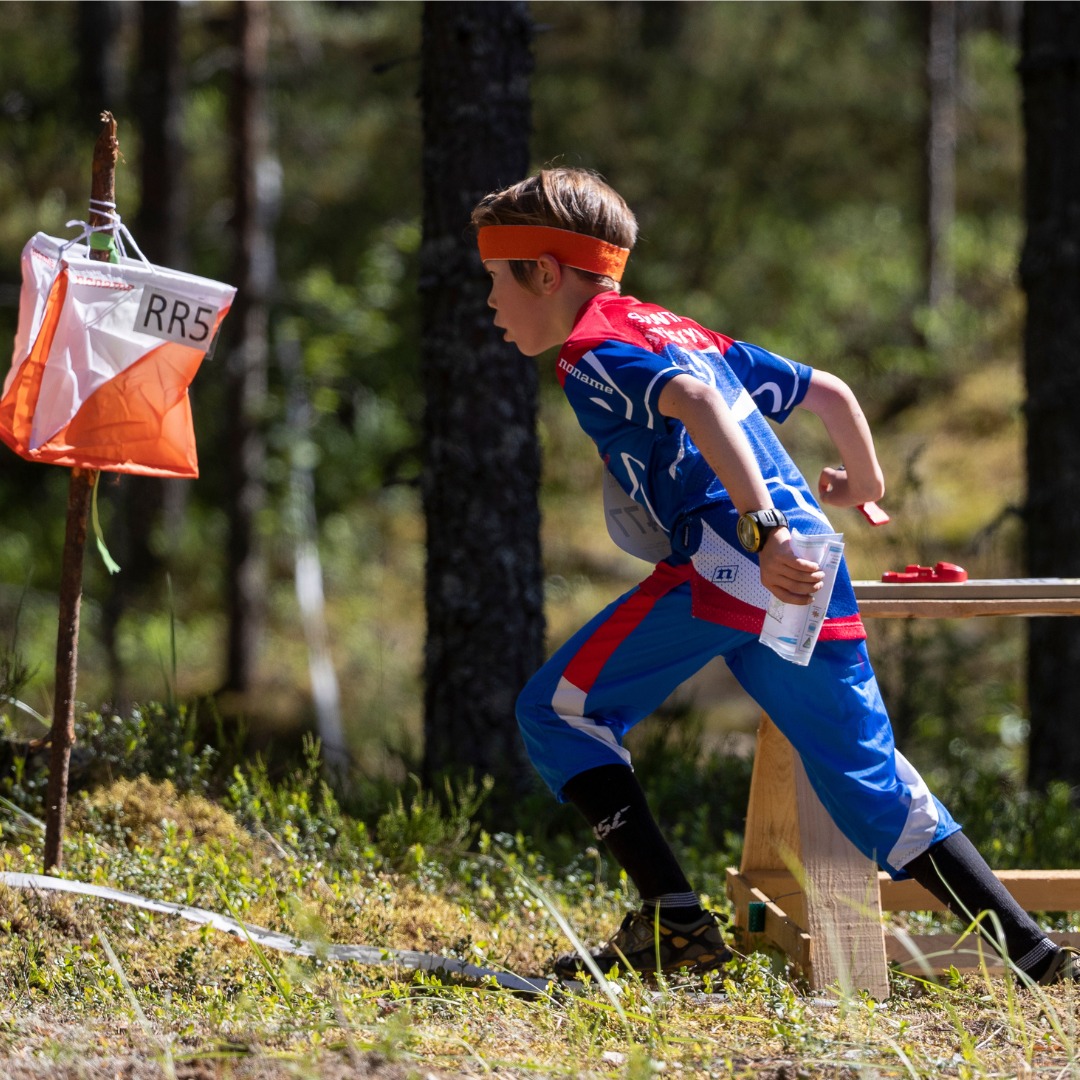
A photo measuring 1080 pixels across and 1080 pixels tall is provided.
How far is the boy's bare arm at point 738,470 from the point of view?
2.62 metres

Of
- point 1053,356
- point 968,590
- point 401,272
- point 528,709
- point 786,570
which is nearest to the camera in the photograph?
point 786,570

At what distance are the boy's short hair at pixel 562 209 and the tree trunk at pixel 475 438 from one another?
1.70 meters

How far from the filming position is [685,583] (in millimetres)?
2951

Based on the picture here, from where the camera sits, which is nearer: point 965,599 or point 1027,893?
point 965,599

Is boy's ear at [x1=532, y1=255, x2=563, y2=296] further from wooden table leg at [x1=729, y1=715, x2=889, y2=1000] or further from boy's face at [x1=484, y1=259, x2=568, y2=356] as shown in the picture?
wooden table leg at [x1=729, y1=715, x2=889, y2=1000]

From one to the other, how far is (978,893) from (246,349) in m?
10.3

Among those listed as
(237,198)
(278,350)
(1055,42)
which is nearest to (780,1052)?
(1055,42)

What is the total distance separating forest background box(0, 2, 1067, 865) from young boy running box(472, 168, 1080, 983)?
9396 mm

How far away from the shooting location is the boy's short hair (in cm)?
302

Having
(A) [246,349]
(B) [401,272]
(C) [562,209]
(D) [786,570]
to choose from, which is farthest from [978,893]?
(B) [401,272]

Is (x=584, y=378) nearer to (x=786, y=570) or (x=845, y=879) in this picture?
(x=786, y=570)

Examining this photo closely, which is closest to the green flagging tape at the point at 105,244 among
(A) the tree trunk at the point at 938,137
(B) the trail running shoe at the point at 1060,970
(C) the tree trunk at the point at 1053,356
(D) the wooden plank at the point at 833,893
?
(D) the wooden plank at the point at 833,893

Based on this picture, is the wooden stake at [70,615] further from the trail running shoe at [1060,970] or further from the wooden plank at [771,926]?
the trail running shoe at [1060,970]

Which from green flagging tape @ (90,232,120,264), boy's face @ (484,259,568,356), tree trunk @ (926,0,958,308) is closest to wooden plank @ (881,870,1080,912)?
boy's face @ (484,259,568,356)
